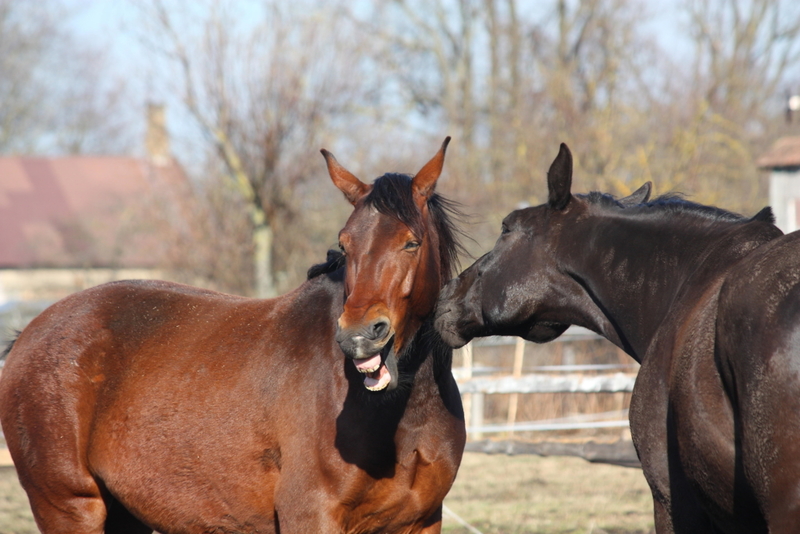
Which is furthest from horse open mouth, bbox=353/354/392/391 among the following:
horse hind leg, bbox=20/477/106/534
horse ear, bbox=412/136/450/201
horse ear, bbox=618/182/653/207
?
horse hind leg, bbox=20/477/106/534

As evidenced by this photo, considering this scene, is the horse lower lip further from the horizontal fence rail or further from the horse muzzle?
the horizontal fence rail

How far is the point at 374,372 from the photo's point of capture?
9.33ft

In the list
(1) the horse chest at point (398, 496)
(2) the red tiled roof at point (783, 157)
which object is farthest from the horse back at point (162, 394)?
(2) the red tiled roof at point (783, 157)

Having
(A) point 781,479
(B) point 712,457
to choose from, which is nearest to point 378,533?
(B) point 712,457

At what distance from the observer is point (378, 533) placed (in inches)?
125

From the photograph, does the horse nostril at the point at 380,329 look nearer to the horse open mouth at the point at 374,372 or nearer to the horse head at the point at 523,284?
the horse open mouth at the point at 374,372

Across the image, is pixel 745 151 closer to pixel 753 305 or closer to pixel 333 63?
pixel 333 63

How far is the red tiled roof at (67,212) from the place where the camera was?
22.2 meters

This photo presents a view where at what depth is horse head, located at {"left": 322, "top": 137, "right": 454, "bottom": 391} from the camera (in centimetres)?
279

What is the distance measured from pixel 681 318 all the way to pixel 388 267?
3.51 feet

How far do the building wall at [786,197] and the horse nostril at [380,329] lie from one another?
37.2 ft

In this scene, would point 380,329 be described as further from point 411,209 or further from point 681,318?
point 681,318

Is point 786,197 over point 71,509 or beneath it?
over

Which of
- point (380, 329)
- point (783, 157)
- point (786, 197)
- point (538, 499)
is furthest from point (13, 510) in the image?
point (783, 157)
